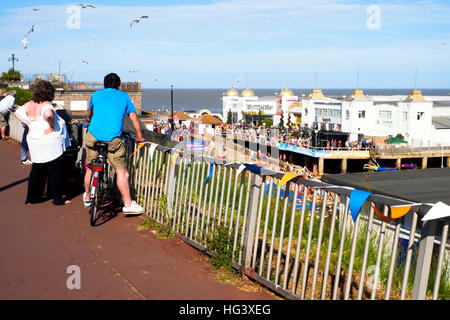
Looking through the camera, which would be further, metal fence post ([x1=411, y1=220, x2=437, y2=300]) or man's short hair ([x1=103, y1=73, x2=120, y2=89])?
man's short hair ([x1=103, y1=73, x2=120, y2=89])

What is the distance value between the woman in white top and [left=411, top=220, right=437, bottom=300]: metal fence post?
4.69 meters

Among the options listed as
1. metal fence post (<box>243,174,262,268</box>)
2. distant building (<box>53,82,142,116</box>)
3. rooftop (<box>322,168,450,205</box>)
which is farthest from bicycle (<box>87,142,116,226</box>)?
distant building (<box>53,82,142,116</box>)

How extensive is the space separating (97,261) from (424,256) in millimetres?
2689

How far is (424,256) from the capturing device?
2.59 m

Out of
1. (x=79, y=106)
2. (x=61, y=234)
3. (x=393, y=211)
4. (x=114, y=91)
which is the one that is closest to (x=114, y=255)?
(x=61, y=234)

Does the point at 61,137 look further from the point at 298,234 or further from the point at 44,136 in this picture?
the point at 298,234

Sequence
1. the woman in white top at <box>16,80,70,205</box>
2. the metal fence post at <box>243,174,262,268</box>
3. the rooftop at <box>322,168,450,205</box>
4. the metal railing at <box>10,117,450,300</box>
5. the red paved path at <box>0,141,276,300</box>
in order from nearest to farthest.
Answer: the metal railing at <box>10,117,450,300</box> < the red paved path at <box>0,141,276,300</box> < the metal fence post at <box>243,174,262,268</box> < the woman in white top at <box>16,80,70,205</box> < the rooftop at <box>322,168,450,205</box>

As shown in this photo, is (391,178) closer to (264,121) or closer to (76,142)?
(76,142)

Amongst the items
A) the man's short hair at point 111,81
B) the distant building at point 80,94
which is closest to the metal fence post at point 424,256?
the man's short hair at point 111,81

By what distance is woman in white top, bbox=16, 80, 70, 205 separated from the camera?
6047 mm

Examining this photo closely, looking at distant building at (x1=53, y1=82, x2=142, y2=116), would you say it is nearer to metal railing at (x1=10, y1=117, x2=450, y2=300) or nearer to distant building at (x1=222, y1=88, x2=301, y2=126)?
distant building at (x1=222, y1=88, x2=301, y2=126)

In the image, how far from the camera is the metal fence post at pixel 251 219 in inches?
155

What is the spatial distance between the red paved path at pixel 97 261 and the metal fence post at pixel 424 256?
4.17 feet

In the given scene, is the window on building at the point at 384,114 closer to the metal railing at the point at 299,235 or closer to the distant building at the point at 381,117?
the distant building at the point at 381,117
